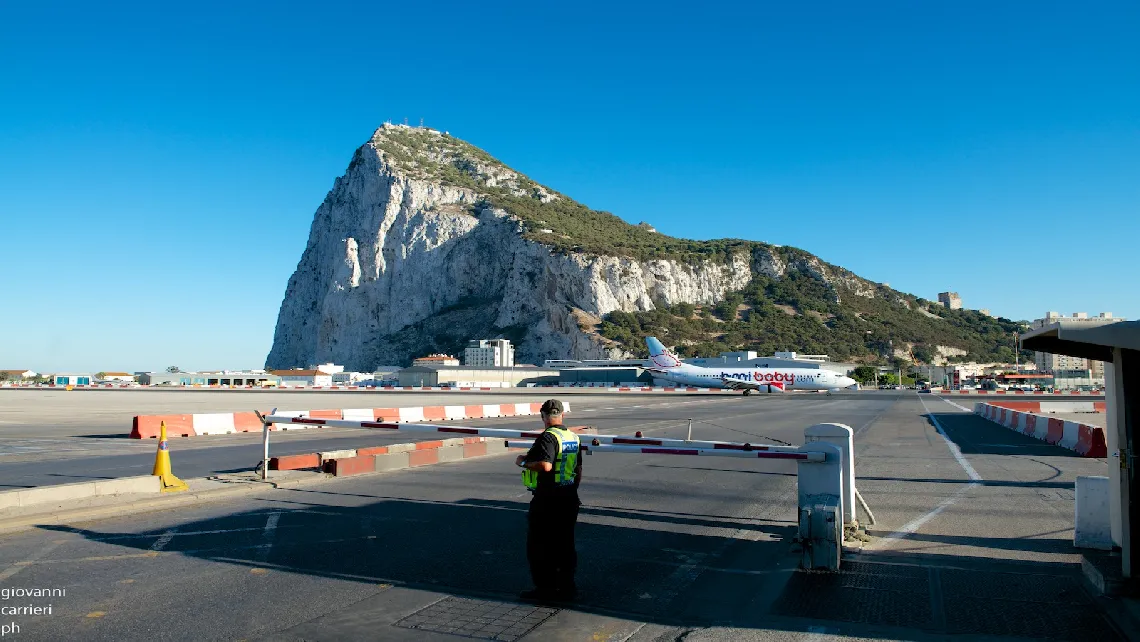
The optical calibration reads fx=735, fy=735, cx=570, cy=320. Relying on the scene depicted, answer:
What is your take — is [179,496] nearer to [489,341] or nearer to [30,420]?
[30,420]

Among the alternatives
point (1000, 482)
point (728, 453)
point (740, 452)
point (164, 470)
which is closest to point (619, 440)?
point (728, 453)

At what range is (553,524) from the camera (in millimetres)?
5801

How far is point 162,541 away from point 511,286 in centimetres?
13022

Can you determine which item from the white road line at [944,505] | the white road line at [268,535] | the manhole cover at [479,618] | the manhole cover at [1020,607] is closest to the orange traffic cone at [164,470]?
the white road line at [268,535]

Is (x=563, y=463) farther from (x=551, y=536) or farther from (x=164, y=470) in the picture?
(x=164, y=470)

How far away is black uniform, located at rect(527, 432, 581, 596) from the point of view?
577cm

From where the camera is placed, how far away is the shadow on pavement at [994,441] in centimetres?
1844

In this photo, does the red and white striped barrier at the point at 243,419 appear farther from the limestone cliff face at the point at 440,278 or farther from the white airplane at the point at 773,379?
the limestone cliff face at the point at 440,278

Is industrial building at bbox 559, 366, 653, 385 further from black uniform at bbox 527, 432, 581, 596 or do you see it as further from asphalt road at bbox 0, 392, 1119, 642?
black uniform at bbox 527, 432, 581, 596

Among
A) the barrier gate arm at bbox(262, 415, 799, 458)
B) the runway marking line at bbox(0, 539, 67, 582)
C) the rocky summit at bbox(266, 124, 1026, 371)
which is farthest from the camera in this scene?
the rocky summit at bbox(266, 124, 1026, 371)

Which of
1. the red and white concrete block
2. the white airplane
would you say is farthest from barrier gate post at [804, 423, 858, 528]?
the white airplane

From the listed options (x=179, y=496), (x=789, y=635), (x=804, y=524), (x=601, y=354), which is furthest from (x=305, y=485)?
(x=601, y=354)

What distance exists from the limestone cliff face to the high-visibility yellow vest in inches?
4752

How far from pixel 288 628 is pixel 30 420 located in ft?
104
